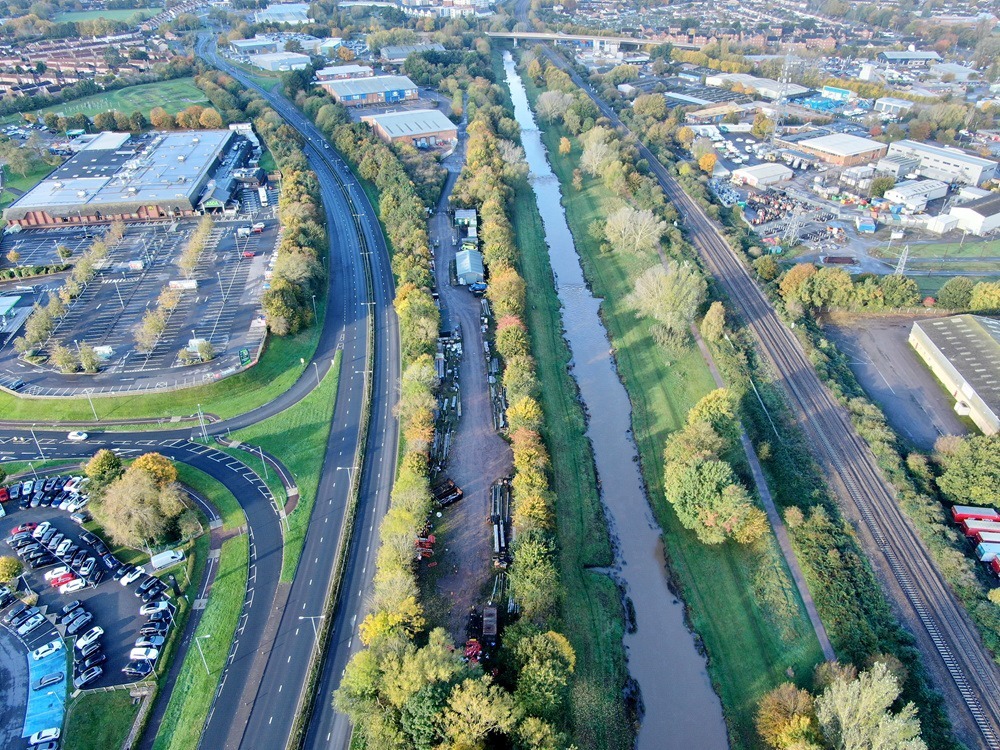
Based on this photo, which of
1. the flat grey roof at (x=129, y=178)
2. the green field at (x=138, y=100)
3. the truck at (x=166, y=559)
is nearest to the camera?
the truck at (x=166, y=559)

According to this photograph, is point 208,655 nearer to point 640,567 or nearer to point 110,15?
point 640,567

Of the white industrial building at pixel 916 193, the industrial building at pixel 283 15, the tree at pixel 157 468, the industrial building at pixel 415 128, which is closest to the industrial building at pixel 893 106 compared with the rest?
the white industrial building at pixel 916 193

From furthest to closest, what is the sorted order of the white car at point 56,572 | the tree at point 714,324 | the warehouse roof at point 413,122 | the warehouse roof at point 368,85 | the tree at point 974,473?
1. the warehouse roof at point 368,85
2. the warehouse roof at point 413,122
3. the tree at point 714,324
4. the tree at point 974,473
5. the white car at point 56,572

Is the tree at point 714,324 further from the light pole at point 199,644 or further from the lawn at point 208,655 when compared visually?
the light pole at point 199,644

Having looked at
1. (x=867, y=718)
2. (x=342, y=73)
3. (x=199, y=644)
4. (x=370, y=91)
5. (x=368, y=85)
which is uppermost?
(x=342, y=73)

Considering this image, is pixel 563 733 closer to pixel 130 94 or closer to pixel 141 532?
pixel 141 532

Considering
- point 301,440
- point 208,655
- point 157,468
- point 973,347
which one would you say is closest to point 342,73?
point 301,440

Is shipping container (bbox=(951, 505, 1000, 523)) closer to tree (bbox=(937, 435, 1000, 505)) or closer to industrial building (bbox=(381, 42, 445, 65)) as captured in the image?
tree (bbox=(937, 435, 1000, 505))
